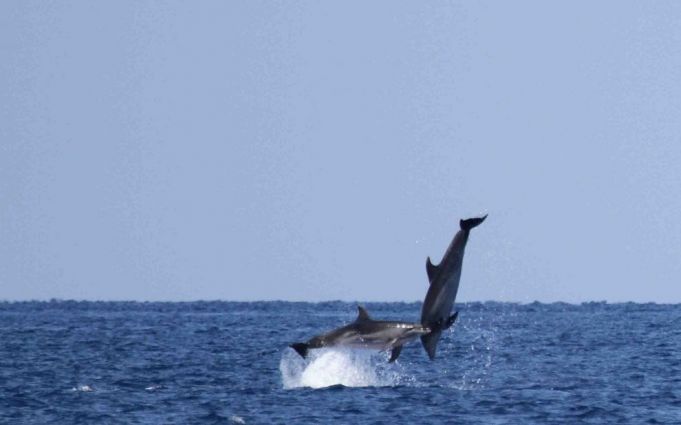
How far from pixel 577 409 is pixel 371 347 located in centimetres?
905

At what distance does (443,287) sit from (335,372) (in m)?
19.2

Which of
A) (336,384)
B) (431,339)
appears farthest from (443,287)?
(336,384)

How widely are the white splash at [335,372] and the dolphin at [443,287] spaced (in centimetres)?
1538

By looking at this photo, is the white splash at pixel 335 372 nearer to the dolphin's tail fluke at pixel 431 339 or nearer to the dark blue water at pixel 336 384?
the dark blue water at pixel 336 384

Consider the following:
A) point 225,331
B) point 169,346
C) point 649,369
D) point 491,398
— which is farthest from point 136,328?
point 491,398

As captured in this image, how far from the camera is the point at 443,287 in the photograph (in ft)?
136

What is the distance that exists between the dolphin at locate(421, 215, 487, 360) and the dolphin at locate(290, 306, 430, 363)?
0.29 m

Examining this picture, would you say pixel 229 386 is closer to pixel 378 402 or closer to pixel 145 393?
pixel 145 393

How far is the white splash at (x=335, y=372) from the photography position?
193ft

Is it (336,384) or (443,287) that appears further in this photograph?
(336,384)

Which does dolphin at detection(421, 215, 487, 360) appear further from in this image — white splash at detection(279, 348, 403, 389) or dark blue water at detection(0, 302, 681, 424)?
white splash at detection(279, 348, 403, 389)

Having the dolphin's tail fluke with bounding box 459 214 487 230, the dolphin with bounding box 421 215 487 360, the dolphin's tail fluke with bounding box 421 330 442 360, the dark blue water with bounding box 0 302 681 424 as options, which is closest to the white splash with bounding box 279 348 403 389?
the dark blue water with bounding box 0 302 681 424

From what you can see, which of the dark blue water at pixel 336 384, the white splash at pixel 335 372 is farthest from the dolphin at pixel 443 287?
the white splash at pixel 335 372

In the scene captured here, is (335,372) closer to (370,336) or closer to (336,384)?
(336,384)
